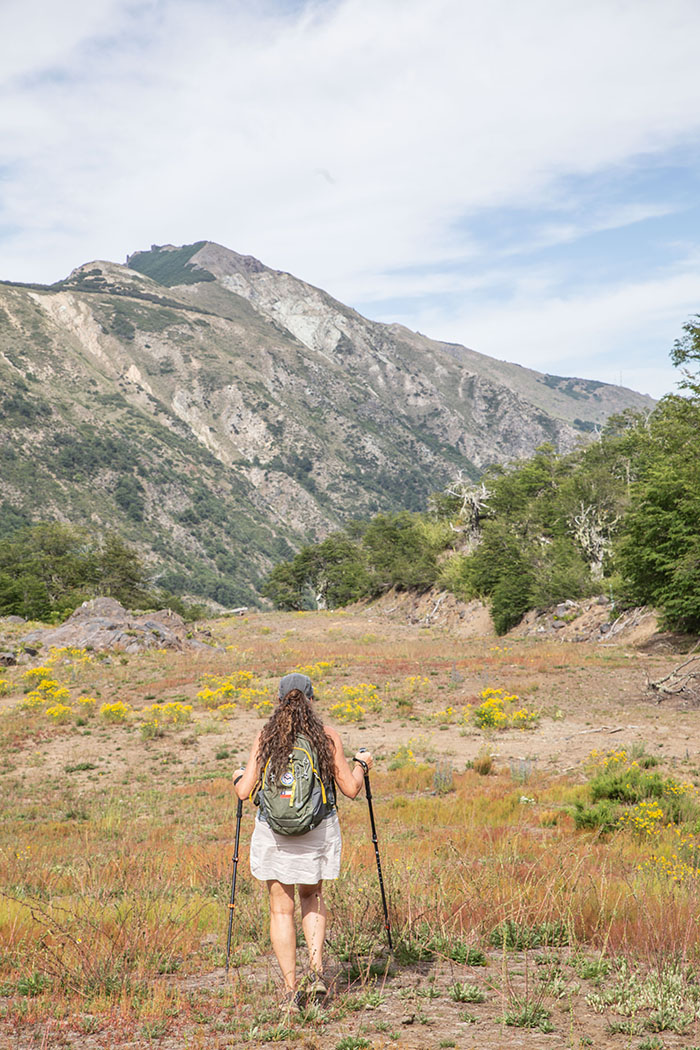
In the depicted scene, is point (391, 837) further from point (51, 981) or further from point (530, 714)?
point (530, 714)

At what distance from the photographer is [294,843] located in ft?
14.3

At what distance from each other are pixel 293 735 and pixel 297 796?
36cm

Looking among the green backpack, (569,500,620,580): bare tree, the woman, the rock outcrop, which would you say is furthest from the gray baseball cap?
(569,500,620,580): bare tree

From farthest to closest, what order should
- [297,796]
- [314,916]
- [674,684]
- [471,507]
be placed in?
[471,507], [674,684], [314,916], [297,796]

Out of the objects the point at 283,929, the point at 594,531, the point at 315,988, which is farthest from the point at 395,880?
the point at 594,531

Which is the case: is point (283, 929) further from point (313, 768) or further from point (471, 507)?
point (471, 507)

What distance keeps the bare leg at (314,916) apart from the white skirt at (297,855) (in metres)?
0.15

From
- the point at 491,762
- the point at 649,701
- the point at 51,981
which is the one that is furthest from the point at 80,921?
the point at 649,701

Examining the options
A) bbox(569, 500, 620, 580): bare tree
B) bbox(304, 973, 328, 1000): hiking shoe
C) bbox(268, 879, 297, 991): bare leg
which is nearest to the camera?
bbox(304, 973, 328, 1000): hiking shoe

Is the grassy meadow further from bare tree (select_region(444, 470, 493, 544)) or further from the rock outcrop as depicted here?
bare tree (select_region(444, 470, 493, 544))

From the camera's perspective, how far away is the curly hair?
14.5 ft

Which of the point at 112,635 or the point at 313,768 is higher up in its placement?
the point at 313,768

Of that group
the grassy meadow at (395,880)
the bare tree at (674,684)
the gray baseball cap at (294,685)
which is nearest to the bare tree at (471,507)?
the bare tree at (674,684)

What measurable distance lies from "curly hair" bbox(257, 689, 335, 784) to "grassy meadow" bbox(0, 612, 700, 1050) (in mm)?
1268
